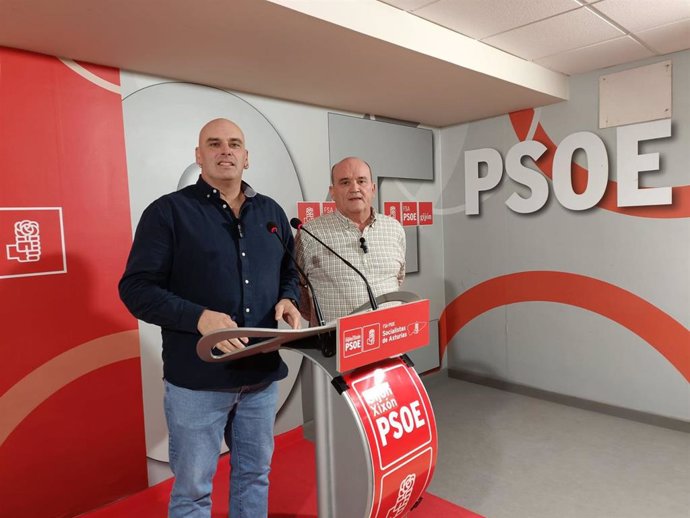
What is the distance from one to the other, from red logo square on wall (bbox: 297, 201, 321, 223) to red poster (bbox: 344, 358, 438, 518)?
1.78m

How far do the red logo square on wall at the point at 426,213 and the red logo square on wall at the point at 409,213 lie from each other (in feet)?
0.29

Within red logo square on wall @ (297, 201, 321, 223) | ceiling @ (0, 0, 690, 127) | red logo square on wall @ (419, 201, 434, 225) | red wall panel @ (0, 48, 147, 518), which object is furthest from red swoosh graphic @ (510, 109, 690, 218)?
red wall panel @ (0, 48, 147, 518)

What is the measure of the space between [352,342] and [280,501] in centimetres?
157

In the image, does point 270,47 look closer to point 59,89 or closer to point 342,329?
point 59,89

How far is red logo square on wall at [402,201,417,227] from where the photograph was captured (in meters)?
4.11

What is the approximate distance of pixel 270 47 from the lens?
7.50ft

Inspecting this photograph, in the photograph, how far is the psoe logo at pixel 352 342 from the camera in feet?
4.38

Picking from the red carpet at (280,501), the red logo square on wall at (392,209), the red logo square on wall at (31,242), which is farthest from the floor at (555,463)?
the red logo square on wall at (31,242)

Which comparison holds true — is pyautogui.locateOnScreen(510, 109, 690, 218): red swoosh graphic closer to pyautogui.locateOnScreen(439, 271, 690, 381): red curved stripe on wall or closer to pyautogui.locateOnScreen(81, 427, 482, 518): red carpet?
pyautogui.locateOnScreen(439, 271, 690, 381): red curved stripe on wall

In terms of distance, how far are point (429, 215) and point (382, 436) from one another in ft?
10.2

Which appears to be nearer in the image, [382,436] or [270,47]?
[382,436]

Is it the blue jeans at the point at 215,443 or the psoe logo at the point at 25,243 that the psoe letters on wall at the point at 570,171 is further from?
the psoe logo at the point at 25,243

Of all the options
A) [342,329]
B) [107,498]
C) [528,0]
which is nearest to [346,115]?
[528,0]

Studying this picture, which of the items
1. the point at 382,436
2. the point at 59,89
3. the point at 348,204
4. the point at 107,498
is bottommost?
the point at 107,498
